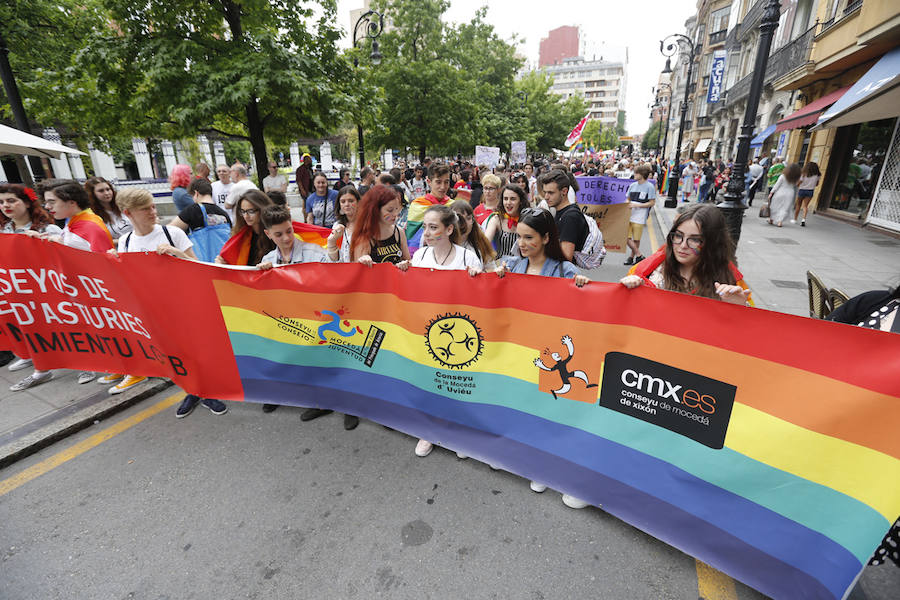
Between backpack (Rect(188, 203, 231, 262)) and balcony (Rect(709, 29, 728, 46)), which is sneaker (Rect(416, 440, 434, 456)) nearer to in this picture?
backpack (Rect(188, 203, 231, 262))

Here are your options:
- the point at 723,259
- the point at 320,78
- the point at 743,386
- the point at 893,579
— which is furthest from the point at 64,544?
the point at 320,78

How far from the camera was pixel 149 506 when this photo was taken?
2.85m

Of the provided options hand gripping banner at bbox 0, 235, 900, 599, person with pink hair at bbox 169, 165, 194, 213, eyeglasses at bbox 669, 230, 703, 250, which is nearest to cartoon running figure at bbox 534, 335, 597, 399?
hand gripping banner at bbox 0, 235, 900, 599

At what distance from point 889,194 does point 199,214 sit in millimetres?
16587

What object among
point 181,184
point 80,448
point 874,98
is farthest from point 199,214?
point 874,98

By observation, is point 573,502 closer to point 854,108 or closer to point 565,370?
point 565,370

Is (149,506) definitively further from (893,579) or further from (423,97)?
(423,97)

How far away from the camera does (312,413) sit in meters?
3.80

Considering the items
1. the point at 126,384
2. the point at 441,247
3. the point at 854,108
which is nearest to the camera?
the point at 441,247

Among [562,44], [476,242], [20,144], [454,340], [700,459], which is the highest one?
[562,44]

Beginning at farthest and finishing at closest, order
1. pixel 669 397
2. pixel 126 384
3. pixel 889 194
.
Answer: pixel 889 194 → pixel 126 384 → pixel 669 397

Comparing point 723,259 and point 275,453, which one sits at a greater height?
point 723,259

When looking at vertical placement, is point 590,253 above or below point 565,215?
below

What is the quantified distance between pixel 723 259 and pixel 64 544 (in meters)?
4.27
